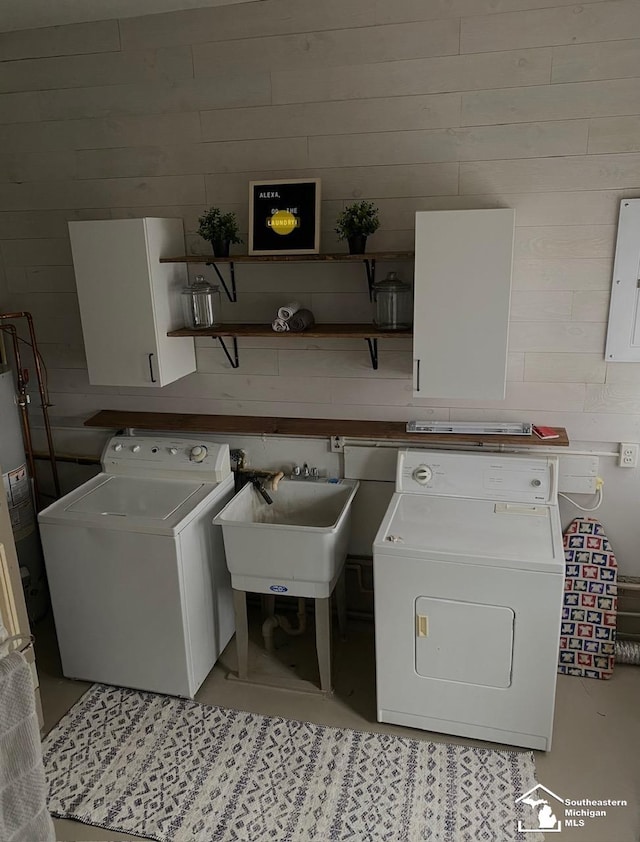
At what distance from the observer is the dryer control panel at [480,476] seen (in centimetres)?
249

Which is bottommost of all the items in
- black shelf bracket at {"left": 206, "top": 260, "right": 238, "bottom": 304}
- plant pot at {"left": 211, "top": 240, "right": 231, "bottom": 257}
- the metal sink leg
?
the metal sink leg

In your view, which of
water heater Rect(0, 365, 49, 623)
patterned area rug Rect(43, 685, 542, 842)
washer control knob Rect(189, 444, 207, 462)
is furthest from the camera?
water heater Rect(0, 365, 49, 623)

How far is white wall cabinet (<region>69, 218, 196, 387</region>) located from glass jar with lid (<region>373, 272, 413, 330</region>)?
85 centimetres

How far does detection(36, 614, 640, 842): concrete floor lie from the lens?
2.06 meters

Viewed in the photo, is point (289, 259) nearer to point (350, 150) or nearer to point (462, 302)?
point (350, 150)

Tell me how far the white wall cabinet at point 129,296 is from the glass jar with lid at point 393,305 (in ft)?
2.78

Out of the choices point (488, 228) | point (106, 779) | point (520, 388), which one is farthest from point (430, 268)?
point (106, 779)

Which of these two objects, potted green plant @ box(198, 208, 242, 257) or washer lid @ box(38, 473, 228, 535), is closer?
washer lid @ box(38, 473, 228, 535)

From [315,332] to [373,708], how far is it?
1.44 m

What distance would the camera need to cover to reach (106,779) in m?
2.21

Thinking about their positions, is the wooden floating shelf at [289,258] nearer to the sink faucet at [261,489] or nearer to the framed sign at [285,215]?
the framed sign at [285,215]

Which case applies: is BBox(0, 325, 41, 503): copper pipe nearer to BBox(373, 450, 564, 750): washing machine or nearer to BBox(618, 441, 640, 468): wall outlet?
BBox(373, 450, 564, 750): washing machine

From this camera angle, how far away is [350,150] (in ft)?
8.16

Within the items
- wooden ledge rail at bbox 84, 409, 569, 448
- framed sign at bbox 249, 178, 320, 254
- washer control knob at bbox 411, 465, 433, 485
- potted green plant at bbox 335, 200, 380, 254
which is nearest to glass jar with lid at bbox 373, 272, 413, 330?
potted green plant at bbox 335, 200, 380, 254
